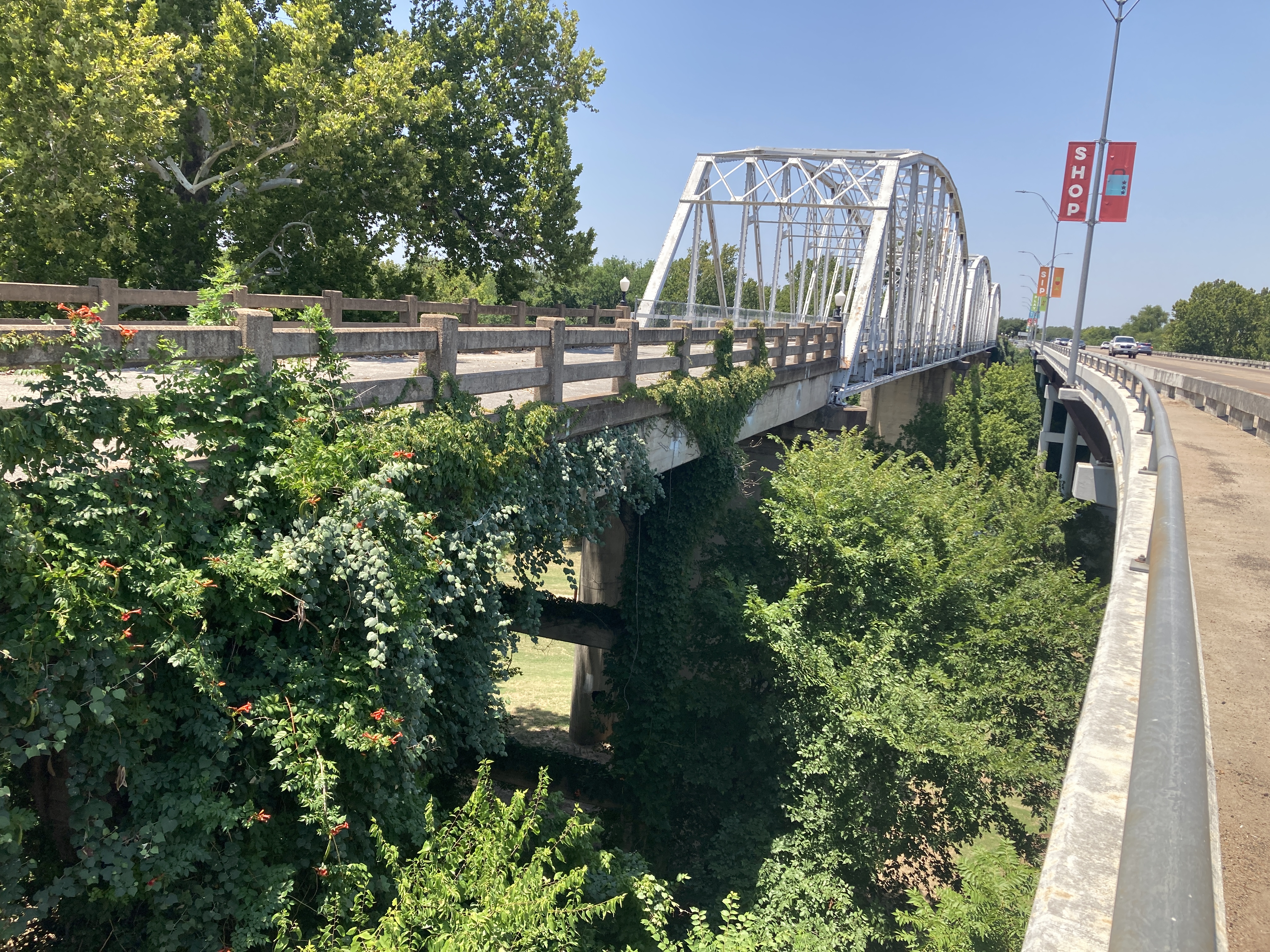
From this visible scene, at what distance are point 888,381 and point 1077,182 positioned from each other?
6.72 meters

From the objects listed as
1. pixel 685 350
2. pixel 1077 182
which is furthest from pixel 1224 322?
pixel 685 350

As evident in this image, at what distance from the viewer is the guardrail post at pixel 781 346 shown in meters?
14.6

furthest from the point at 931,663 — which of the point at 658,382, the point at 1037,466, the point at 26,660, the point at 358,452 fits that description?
the point at 1037,466

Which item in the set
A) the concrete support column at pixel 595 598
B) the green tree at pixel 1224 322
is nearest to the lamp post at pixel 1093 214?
the concrete support column at pixel 595 598

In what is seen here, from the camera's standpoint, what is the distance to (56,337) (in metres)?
4.07

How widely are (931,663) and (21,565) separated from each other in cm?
1071

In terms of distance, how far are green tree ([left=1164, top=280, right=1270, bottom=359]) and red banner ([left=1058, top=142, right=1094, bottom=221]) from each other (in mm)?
82117

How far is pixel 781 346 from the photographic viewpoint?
14.8 meters

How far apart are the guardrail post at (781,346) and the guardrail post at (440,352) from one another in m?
9.09

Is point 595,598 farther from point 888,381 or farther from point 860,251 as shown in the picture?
point 860,251

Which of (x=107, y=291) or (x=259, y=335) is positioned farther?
(x=107, y=291)

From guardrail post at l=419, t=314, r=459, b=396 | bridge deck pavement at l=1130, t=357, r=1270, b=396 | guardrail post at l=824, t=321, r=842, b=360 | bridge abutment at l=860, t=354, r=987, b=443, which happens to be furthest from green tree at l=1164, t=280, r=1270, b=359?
guardrail post at l=419, t=314, r=459, b=396

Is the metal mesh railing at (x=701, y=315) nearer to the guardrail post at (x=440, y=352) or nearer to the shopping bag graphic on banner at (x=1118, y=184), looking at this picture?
the shopping bag graphic on banner at (x=1118, y=184)

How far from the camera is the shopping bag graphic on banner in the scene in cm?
1827
